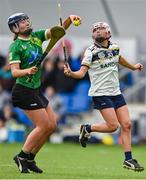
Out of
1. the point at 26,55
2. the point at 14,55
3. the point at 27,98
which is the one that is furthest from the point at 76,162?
the point at 14,55

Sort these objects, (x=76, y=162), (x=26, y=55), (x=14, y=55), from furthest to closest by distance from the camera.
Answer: (x=76, y=162)
(x=26, y=55)
(x=14, y=55)

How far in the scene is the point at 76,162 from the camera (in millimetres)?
15719

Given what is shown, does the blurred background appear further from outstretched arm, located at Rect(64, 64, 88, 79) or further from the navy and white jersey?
outstretched arm, located at Rect(64, 64, 88, 79)

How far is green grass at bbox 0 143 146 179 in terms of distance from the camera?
1233cm

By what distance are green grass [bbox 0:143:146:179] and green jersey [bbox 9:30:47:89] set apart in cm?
124

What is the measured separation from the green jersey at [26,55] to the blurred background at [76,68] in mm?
9262

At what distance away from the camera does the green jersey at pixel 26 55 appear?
12.5 meters

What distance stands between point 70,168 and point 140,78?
10.0m

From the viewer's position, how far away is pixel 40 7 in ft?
80.7

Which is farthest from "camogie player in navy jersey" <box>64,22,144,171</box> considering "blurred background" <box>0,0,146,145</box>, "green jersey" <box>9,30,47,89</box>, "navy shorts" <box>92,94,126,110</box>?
"blurred background" <box>0,0,146,145</box>

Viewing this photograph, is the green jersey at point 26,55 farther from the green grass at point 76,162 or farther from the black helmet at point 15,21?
the green grass at point 76,162

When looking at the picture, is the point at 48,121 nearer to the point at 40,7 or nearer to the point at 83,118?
the point at 83,118

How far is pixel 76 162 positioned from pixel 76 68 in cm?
694

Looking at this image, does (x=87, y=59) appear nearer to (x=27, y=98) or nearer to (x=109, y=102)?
(x=109, y=102)
